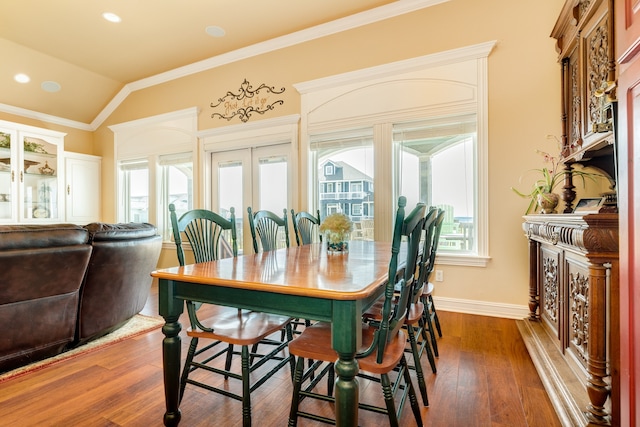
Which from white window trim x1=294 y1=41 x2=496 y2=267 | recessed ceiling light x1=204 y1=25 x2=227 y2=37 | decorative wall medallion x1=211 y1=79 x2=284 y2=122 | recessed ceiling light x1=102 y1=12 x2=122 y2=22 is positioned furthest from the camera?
decorative wall medallion x1=211 y1=79 x2=284 y2=122

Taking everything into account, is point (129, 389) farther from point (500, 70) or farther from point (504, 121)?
point (500, 70)

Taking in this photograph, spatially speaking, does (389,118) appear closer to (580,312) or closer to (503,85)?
(503,85)

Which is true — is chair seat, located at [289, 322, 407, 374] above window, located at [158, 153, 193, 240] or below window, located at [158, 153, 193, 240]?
below

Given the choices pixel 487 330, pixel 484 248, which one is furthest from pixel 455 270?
pixel 487 330

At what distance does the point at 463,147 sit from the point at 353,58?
5.40ft

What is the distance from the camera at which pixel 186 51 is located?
4516 mm

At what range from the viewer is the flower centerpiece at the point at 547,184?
8.00 ft

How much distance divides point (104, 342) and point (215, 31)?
3.70 meters

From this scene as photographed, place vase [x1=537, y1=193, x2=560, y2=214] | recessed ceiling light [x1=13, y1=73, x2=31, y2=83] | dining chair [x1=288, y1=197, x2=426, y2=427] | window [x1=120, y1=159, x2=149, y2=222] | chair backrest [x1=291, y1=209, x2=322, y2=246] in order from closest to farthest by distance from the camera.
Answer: dining chair [x1=288, y1=197, x2=426, y2=427], vase [x1=537, y1=193, x2=560, y2=214], chair backrest [x1=291, y1=209, x2=322, y2=246], recessed ceiling light [x1=13, y1=73, x2=31, y2=83], window [x1=120, y1=159, x2=149, y2=222]

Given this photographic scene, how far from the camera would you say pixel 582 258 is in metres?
1.56

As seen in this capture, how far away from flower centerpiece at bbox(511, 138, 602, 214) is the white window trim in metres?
0.38

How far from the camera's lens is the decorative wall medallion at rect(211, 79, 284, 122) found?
4.26 meters

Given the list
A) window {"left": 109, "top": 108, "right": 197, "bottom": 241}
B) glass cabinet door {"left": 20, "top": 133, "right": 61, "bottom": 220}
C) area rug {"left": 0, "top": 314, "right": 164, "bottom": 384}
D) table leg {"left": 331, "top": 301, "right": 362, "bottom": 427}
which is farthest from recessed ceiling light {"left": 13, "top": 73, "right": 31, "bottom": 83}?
table leg {"left": 331, "top": 301, "right": 362, "bottom": 427}

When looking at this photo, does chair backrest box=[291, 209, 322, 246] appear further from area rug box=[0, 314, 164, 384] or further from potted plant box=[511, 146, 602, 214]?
potted plant box=[511, 146, 602, 214]
